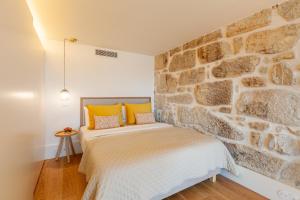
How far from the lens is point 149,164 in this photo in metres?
1.43

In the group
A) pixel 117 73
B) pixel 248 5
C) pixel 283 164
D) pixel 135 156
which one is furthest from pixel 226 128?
pixel 117 73

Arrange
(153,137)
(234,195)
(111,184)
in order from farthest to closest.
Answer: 1. (153,137)
2. (234,195)
3. (111,184)

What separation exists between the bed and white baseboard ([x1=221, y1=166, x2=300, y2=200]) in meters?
0.16

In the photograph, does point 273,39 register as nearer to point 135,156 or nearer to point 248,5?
point 248,5

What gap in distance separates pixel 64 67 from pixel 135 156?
2342 mm

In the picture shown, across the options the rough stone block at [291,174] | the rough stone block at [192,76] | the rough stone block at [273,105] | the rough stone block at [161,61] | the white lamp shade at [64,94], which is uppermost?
the rough stone block at [161,61]

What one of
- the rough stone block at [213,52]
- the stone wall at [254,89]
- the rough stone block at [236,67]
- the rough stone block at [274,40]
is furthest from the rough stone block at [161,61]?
the rough stone block at [274,40]

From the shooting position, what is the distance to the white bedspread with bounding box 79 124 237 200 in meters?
1.25

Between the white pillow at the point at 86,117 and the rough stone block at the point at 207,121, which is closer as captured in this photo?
the rough stone block at the point at 207,121

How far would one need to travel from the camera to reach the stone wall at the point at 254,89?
5.13 ft

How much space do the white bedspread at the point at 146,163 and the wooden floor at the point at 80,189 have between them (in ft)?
0.82

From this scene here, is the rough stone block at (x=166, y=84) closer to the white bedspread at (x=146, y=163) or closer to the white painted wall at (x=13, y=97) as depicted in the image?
the white bedspread at (x=146, y=163)

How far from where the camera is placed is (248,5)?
5.65 feet

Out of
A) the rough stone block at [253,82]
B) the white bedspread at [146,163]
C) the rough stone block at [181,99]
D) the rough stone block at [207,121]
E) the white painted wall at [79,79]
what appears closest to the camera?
the white bedspread at [146,163]
